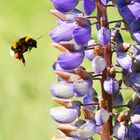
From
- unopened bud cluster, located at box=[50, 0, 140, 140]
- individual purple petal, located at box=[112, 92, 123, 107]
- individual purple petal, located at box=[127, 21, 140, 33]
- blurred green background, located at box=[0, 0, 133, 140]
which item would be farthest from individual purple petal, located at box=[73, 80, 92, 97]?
blurred green background, located at box=[0, 0, 133, 140]

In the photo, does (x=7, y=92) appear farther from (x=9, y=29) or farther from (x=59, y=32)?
(x=59, y=32)

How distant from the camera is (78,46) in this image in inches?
97.7

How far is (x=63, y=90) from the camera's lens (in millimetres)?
2521

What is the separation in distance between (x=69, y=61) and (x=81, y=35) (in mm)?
90

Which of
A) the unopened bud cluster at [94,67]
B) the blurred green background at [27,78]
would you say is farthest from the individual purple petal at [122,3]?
the blurred green background at [27,78]

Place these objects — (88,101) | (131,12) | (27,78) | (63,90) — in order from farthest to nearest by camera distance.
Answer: (27,78) < (88,101) < (63,90) < (131,12)

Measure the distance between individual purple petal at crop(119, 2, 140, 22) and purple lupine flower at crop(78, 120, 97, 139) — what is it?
1.15 feet

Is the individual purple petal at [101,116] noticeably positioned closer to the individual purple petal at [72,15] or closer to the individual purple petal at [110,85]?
Answer: the individual purple petal at [110,85]

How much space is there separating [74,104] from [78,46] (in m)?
0.20

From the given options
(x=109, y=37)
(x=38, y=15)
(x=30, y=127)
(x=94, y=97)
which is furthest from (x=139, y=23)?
(x=38, y=15)

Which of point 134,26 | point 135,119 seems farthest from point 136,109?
point 134,26

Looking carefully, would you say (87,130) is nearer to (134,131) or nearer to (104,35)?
(134,131)

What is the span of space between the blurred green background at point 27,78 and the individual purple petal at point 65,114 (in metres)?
2.09

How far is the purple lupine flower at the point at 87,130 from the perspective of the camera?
2527 millimetres
